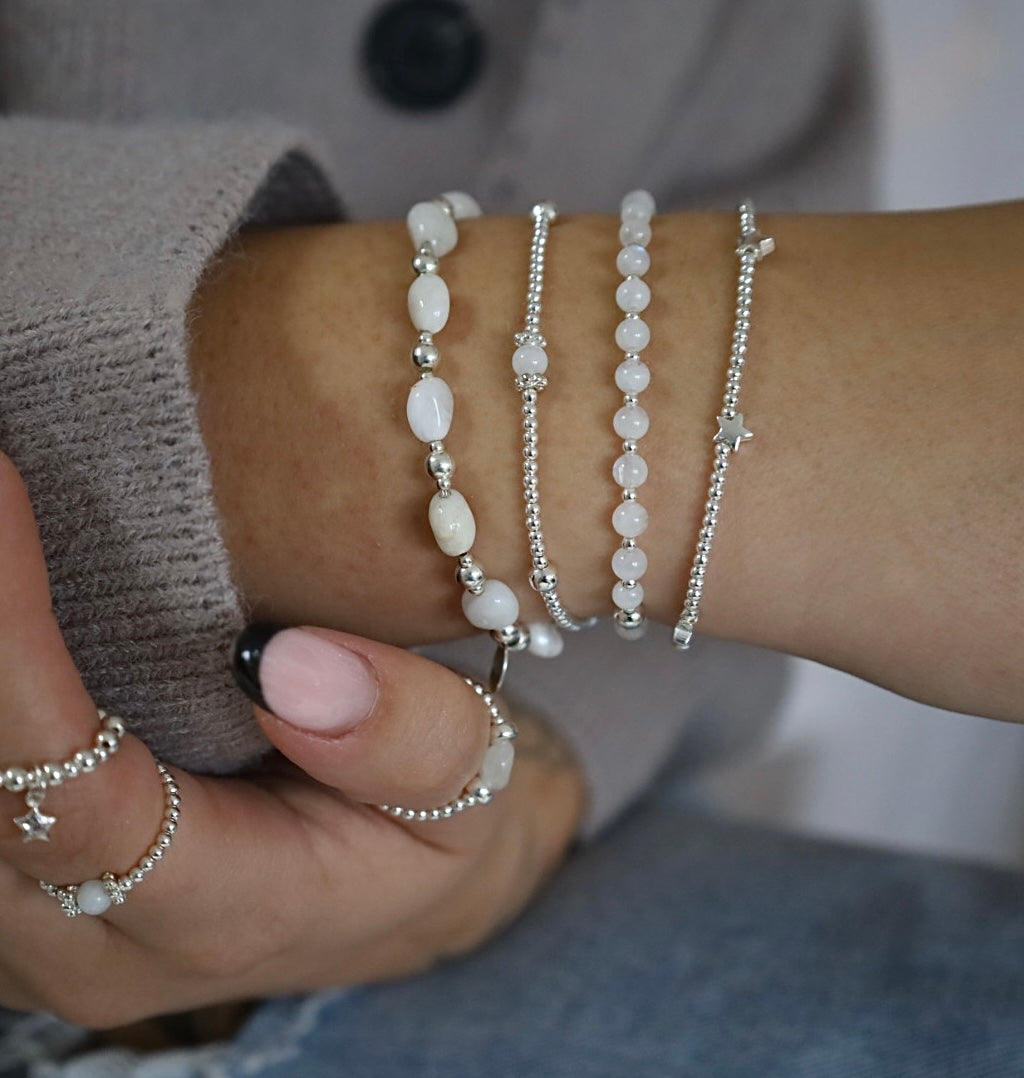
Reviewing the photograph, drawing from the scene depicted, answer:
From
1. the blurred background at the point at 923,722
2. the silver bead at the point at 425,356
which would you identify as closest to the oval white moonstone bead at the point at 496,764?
the silver bead at the point at 425,356

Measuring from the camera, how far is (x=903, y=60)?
1362mm

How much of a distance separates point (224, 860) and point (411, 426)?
10.0 inches

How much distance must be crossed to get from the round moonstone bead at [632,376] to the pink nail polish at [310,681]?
194 mm

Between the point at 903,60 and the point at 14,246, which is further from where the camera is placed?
the point at 903,60

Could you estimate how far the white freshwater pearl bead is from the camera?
521 millimetres

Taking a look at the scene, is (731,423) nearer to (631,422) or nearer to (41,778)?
(631,422)

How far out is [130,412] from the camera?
0.50m

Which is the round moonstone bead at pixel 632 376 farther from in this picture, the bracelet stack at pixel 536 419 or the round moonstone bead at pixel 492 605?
the round moonstone bead at pixel 492 605

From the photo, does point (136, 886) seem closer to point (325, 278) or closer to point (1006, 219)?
point (325, 278)

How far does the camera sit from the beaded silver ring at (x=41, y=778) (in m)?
0.46

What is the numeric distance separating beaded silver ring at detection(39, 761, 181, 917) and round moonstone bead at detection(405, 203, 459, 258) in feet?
1.03

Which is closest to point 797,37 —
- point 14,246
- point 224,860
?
point 14,246

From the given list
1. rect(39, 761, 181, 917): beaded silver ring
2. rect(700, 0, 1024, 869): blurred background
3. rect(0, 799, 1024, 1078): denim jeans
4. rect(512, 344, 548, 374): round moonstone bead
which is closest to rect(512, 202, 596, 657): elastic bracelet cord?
rect(512, 344, 548, 374): round moonstone bead

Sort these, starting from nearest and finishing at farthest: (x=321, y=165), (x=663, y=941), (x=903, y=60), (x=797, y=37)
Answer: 1. (x=321, y=165)
2. (x=663, y=941)
3. (x=797, y=37)
4. (x=903, y=60)
